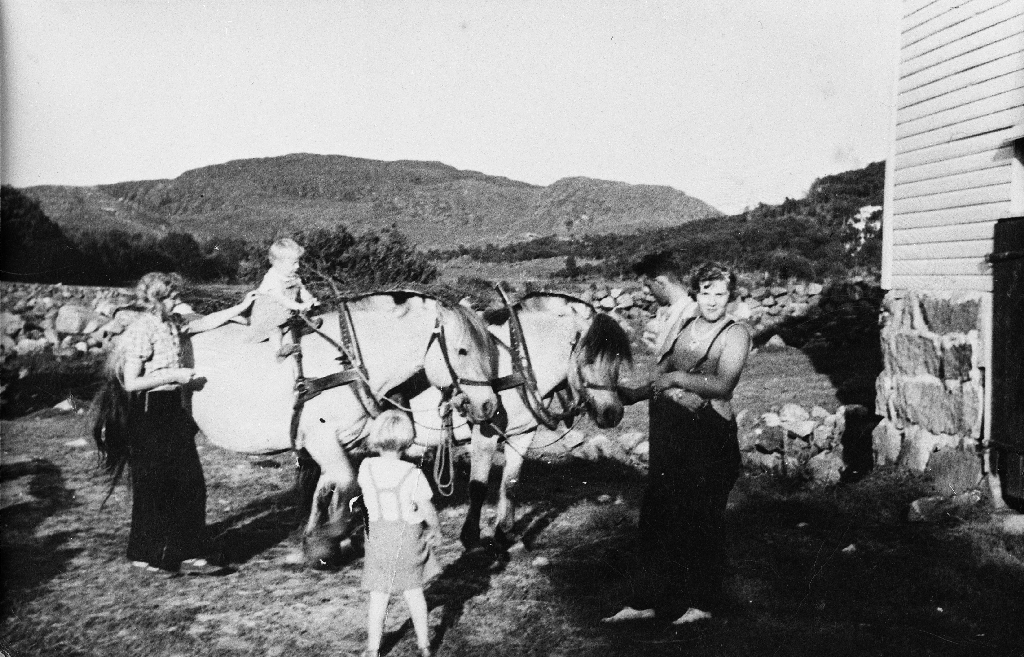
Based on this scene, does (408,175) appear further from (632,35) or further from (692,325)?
(692,325)

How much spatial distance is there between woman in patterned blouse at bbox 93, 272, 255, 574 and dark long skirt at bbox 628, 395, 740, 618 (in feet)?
7.74

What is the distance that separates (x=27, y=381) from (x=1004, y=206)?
6.96 metres

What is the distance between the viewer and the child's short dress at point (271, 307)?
3.59 meters

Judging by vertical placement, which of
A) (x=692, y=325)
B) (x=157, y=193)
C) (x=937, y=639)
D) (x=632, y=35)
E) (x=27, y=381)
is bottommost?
(x=937, y=639)

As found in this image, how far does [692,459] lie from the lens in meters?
3.15

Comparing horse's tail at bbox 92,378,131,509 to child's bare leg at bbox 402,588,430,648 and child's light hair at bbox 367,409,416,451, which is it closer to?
child's light hair at bbox 367,409,416,451

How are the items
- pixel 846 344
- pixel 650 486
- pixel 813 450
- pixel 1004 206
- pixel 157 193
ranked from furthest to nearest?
pixel 846 344 → pixel 813 450 → pixel 1004 206 → pixel 157 193 → pixel 650 486

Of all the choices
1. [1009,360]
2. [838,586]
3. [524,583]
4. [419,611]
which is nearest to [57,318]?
[419,611]

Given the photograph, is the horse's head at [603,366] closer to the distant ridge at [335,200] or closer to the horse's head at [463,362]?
the horse's head at [463,362]

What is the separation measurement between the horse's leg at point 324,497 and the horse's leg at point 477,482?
0.79 metres

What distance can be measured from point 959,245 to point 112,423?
20.6 ft

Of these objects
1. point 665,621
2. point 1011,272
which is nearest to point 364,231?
point 665,621

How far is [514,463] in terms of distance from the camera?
4.37 m

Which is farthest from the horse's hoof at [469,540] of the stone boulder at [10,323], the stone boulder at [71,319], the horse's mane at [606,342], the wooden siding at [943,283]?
the wooden siding at [943,283]
